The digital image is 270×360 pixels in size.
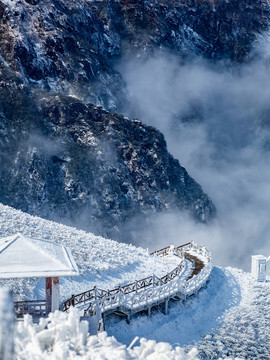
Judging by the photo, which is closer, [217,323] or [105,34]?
[217,323]

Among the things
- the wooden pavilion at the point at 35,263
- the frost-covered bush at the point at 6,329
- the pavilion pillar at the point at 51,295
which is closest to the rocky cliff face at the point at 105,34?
the wooden pavilion at the point at 35,263

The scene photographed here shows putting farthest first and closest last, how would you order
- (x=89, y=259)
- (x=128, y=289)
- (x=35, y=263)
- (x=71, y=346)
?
(x=89, y=259)
(x=128, y=289)
(x=35, y=263)
(x=71, y=346)

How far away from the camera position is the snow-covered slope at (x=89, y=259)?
24797 millimetres

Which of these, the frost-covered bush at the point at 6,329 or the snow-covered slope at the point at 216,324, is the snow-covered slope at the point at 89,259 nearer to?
the snow-covered slope at the point at 216,324

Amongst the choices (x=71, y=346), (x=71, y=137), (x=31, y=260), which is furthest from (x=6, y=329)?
(x=71, y=137)

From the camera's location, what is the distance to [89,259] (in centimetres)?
2845

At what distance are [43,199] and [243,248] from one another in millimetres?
90939

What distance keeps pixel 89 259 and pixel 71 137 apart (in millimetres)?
88252

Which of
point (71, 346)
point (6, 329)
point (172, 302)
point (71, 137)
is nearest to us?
point (6, 329)

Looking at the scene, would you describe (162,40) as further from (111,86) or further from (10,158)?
(10,158)

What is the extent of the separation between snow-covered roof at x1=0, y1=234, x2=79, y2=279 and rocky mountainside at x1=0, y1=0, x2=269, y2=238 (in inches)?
3368

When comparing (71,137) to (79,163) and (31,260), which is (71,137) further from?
(31,260)

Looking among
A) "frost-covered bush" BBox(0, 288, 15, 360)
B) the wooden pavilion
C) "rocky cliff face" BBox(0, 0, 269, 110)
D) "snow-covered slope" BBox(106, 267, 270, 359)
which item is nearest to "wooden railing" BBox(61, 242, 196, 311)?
"snow-covered slope" BBox(106, 267, 270, 359)

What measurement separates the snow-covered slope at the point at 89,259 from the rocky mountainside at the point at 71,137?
6940 cm
